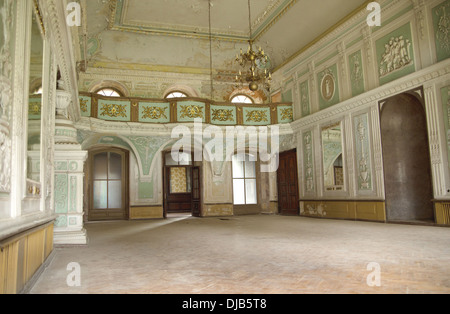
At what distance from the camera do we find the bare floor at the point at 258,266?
312cm

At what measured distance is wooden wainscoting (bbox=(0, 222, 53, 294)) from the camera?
243cm

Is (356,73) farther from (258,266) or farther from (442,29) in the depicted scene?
(258,266)

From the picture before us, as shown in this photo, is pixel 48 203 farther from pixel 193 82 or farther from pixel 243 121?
pixel 193 82

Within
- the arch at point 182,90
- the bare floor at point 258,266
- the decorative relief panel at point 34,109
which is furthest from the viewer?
the arch at point 182,90

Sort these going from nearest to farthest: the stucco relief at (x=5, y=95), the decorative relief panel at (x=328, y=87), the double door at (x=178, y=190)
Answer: the stucco relief at (x=5, y=95), the decorative relief panel at (x=328, y=87), the double door at (x=178, y=190)

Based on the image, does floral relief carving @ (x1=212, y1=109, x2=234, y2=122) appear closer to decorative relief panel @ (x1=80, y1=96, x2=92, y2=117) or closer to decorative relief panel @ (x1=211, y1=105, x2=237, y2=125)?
decorative relief panel @ (x1=211, y1=105, x2=237, y2=125)

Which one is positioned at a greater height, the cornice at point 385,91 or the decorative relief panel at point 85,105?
the decorative relief panel at point 85,105

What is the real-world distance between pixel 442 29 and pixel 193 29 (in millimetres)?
9056

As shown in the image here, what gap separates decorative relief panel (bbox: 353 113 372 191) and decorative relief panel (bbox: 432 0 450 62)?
2.63 meters

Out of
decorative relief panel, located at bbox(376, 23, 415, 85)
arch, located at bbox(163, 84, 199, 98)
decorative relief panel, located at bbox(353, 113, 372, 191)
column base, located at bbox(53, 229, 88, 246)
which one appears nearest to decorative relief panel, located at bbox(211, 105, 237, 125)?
arch, located at bbox(163, 84, 199, 98)

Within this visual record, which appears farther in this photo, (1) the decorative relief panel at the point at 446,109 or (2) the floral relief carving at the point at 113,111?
(2) the floral relief carving at the point at 113,111

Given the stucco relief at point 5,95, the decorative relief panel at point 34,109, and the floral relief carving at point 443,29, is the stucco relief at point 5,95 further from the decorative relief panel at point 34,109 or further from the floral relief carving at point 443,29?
the floral relief carving at point 443,29

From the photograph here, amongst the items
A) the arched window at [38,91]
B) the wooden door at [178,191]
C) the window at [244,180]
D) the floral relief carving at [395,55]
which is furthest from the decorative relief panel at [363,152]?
the wooden door at [178,191]

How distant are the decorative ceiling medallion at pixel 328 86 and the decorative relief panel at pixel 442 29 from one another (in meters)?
3.78
